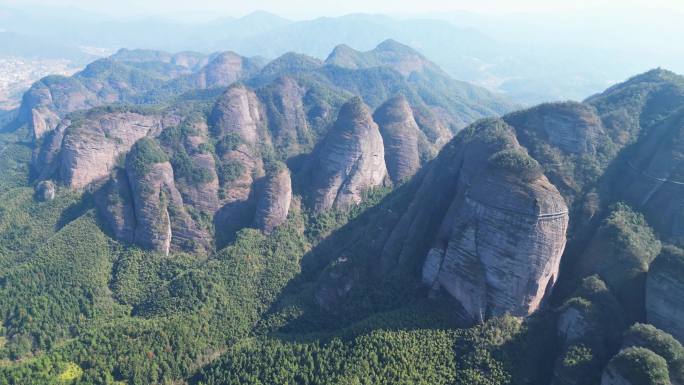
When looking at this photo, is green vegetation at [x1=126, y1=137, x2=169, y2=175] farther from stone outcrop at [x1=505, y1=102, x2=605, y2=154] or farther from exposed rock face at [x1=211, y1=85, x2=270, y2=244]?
stone outcrop at [x1=505, y1=102, x2=605, y2=154]

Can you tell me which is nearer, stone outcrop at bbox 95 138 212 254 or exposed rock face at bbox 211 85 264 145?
stone outcrop at bbox 95 138 212 254

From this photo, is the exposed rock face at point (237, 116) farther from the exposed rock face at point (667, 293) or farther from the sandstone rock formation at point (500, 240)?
the exposed rock face at point (667, 293)

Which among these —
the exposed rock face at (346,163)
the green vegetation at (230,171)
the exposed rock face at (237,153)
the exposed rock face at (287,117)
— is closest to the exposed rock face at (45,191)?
the exposed rock face at (237,153)

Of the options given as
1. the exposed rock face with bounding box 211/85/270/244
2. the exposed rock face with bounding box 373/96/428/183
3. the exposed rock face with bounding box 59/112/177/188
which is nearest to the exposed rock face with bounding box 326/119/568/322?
the exposed rock face with bounding box 211/85/270/244

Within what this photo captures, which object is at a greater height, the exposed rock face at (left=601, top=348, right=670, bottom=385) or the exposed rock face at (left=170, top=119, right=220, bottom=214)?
the exposed rock face at (left=601, top=348, right=670, bottom=385)

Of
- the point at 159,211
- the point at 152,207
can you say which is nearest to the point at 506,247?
the point at 159,211

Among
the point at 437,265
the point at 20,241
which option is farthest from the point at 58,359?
the point at 437,265

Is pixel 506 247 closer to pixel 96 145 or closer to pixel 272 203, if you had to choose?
pixel 272 203

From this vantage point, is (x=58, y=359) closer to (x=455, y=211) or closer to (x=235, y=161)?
(x=235, y=161)
